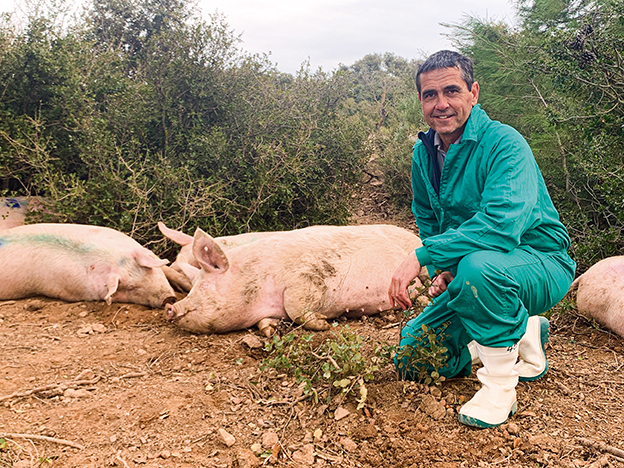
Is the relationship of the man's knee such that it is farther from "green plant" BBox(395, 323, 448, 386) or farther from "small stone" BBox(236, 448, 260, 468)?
"small stone" BBox(236, 448, 260, 468)

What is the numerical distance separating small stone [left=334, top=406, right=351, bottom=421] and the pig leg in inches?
49.1

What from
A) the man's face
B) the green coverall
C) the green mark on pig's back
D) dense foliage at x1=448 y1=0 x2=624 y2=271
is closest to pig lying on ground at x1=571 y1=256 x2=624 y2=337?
dense foliage at x1=448 y1=0 x2=624 y2=271

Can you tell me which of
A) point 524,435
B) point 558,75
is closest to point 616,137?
point 558,75

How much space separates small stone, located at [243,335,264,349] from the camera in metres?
3.35

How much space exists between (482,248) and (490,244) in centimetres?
4

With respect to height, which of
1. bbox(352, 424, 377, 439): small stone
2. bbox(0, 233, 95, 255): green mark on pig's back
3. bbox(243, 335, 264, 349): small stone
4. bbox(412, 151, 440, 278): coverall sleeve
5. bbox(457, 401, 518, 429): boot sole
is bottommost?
bbox(243, 335, 264, 349): small stone

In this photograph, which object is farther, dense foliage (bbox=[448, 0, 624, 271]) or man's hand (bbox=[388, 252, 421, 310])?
dense foliage (bbox=[448, 0, 624, 271])

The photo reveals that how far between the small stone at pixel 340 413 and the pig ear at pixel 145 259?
2.52 m

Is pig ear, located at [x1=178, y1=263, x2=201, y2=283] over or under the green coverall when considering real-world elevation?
under

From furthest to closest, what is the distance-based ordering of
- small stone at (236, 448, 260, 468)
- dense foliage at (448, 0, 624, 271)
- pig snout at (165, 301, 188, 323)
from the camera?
dense foliage at (448, 0, 624, 271), pig snout at (165, 301, 188, 323), small stone at (236, 448, 260, 468)

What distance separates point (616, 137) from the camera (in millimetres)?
4457

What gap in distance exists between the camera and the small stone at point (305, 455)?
2.08 meters

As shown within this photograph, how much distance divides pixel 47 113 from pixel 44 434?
4268 millimetres

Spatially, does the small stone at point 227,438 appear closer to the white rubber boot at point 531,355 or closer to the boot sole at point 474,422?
the boot sole at point 474,422
